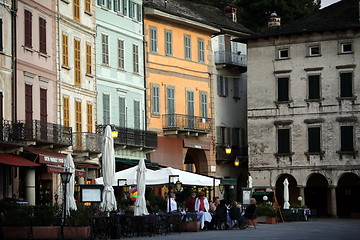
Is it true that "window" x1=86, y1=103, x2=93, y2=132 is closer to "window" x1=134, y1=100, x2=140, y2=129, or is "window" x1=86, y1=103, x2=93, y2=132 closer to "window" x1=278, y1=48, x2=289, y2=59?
"window" x1=134, y1=100, x2=140, y2=129

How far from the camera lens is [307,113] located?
7125 cm

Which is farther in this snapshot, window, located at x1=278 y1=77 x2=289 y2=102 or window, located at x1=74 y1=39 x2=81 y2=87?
window, located at x1=278 y1=77 x2=289 y2=102

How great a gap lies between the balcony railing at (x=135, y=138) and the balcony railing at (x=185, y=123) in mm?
3036

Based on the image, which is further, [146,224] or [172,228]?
[172,228]

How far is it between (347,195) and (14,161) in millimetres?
34285

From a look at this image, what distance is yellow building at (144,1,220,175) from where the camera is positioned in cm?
6550

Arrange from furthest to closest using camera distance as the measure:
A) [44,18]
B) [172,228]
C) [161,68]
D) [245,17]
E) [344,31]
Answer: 1. [245,17]
2. [344,31]
3. [161,68]
4. [44,18]
5. [172,228]

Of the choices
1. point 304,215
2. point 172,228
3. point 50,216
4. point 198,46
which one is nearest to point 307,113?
point 198,46

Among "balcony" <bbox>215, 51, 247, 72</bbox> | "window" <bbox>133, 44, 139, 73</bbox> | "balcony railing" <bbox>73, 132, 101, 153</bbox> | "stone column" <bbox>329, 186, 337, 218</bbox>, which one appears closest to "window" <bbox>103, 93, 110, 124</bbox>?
"balcony railing" <bbox>73, 132, 101, 153</bbox>

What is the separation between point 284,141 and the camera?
235ft

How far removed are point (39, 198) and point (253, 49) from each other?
2589cm

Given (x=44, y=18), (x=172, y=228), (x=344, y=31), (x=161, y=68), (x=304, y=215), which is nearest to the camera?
(x=172, y=228)

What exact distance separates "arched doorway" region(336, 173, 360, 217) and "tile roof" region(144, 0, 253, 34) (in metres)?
12.5

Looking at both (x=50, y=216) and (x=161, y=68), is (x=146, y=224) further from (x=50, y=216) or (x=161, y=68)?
(x=161, y=68)
